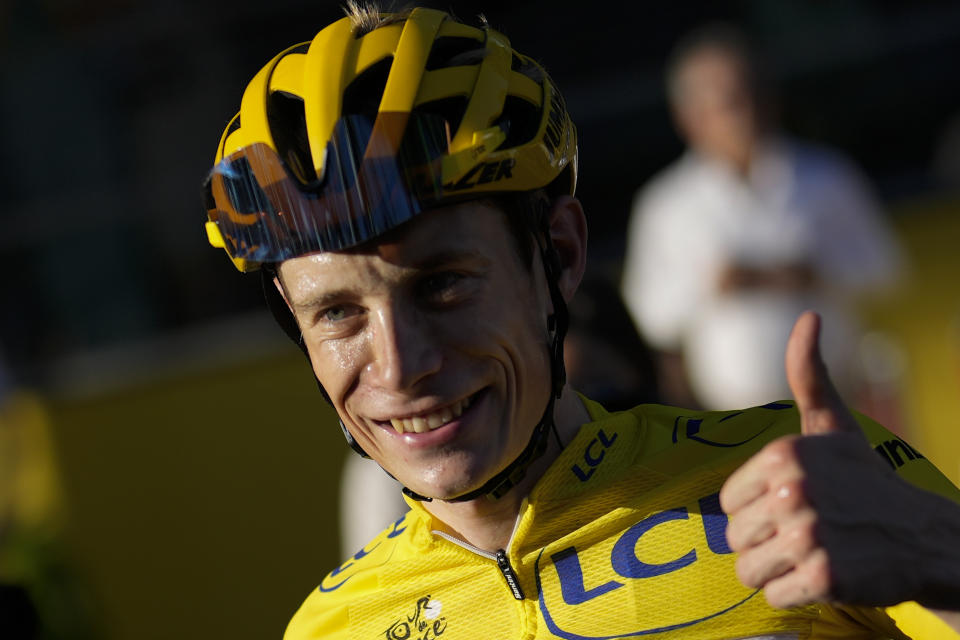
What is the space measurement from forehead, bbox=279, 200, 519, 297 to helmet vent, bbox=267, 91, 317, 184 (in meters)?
0.18

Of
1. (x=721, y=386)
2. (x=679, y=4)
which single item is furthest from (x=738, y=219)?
(x=679, y=4)

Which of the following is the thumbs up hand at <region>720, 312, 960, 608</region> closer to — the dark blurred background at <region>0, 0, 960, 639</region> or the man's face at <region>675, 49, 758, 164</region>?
the man's face at <region>675, 49, 758, 164</region>

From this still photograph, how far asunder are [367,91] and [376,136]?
0.56 feet

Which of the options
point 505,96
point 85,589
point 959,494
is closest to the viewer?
point 959,494

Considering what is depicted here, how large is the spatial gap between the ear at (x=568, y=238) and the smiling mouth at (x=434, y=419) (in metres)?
0.41

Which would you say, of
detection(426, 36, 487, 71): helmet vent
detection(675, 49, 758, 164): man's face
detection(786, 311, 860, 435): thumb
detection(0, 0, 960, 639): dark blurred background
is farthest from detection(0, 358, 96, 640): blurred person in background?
detection(786, 311, 860, 435): thumb

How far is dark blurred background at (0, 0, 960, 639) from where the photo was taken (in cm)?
796

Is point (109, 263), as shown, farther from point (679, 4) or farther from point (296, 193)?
point (296, 193)

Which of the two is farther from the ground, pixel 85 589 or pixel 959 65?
pixel 959 65

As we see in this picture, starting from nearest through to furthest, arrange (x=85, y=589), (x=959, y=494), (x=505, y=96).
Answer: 1. (x=959, y=494)
2. (x=505, y=96)
3. (x=85, y=589)

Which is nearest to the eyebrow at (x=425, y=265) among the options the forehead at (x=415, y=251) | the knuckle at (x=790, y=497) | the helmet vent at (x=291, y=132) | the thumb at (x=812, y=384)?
the forehead at (x=415, y=251)

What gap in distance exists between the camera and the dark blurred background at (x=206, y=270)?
7.96 metres

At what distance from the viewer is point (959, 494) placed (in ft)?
8.44

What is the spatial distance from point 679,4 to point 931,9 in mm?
1832
